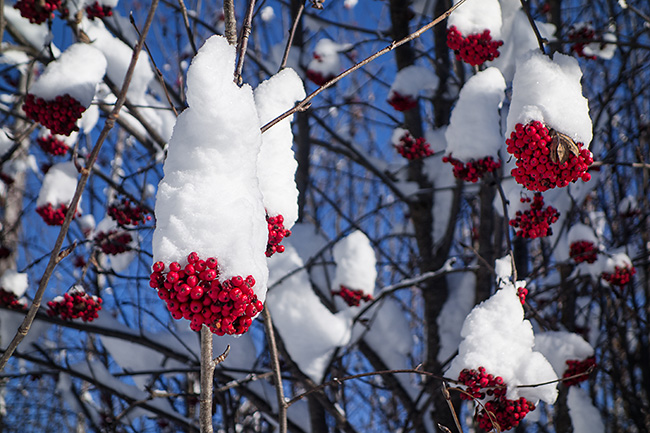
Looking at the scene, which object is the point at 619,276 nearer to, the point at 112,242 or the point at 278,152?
the point at 278,152

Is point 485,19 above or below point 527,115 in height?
above

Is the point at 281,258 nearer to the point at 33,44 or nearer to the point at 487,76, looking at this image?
the point at 487,76

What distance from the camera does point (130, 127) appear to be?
11.1ft

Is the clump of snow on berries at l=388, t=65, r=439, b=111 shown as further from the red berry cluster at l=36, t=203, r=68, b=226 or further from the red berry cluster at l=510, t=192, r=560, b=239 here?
the red berry cluster at l=36, t=203, r=68, b=226

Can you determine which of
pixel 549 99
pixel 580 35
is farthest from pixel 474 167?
pixel 580 35

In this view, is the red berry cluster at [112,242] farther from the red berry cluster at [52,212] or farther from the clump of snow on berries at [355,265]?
the clump of snow on berries at [355,265]

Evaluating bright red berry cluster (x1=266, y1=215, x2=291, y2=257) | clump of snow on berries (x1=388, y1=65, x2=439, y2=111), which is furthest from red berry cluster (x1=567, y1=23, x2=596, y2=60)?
bright red berry cluster (x1=266, y1=215, x2=291, y2=257)

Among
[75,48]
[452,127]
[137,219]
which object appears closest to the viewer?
[452,127]

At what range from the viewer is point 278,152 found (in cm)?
134

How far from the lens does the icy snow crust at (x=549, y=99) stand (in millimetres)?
1514

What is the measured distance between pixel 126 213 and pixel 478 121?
6.58 feet

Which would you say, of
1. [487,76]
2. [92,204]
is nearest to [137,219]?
[92,204]

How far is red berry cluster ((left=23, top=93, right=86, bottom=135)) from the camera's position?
2.08 m

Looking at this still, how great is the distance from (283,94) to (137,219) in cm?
184
